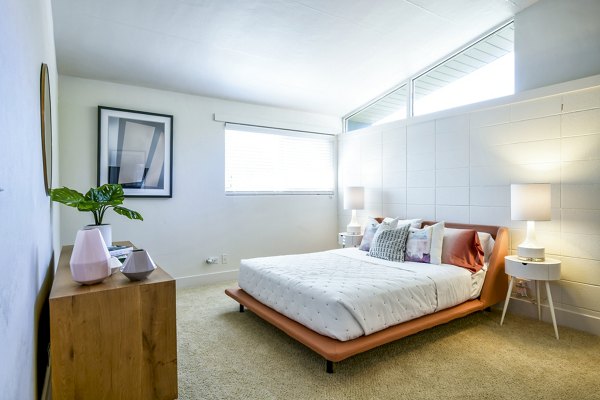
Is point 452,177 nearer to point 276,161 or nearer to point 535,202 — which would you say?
point 535,202

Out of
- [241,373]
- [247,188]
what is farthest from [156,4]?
[241,373]

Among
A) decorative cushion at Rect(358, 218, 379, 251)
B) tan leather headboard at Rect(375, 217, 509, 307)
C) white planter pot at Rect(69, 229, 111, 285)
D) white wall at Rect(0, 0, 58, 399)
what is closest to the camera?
white wall at Rect(0, 0, 58, 399)

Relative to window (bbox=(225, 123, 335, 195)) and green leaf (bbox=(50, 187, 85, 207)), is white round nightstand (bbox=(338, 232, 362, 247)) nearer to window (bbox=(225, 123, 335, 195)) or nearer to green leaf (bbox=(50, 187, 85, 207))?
window (bbox=(225, 123, 335, 195))

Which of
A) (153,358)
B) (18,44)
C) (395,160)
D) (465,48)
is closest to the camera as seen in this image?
(18,44)

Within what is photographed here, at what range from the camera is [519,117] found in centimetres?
330

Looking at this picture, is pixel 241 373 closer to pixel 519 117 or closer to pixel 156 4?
pixel 156 4

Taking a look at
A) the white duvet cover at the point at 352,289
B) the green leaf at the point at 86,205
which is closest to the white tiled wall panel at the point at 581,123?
the white duvet cover at the point at 352,289

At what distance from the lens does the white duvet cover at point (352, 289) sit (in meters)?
2.25

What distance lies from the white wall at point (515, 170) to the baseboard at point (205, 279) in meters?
2.33

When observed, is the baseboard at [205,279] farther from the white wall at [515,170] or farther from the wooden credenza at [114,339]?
the wooden credenza at [114,339]

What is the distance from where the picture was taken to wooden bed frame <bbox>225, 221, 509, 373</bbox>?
2162 mm

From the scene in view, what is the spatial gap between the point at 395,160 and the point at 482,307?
2192 millimetres

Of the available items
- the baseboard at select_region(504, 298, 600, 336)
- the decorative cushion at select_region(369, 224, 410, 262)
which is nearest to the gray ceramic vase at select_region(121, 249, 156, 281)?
the decorative cushion at select_region(369, 224, 410, 262)

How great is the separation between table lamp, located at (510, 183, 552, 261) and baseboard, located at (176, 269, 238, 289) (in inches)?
135
